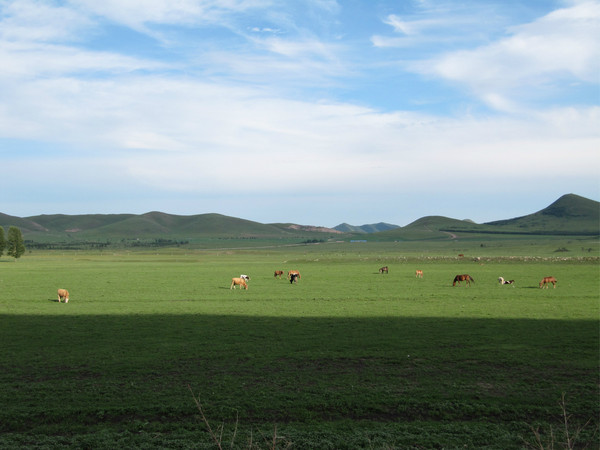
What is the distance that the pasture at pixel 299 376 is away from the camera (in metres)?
→ 8.20

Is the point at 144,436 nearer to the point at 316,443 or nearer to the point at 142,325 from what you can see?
the point at 316,443

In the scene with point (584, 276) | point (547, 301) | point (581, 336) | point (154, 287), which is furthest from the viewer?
point (584, 276)

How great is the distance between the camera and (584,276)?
41.7 meters

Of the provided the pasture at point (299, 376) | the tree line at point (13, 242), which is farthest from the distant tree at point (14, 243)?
the pasture at point (299, 376)

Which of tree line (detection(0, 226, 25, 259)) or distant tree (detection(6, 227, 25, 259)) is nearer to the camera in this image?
tree line (detection(0, 226, 25, 259))

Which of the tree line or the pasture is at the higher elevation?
the tree line

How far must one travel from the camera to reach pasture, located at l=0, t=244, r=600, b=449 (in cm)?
820

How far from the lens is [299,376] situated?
11266 millimetres

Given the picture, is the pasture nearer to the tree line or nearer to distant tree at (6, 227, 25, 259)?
the tree line

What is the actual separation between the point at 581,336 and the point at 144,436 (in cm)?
1452

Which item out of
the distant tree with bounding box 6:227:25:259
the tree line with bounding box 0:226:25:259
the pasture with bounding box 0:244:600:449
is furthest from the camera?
the distant tree with bounding box 6:227:25:259

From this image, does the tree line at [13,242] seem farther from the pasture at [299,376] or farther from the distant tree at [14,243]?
the pasture at [299,376]

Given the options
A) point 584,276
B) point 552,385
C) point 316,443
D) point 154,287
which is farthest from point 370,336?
point 584,276

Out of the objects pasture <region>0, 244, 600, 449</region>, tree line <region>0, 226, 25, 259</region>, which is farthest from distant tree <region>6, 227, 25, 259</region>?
pasture <region>0, 244, 600, 449</region>
